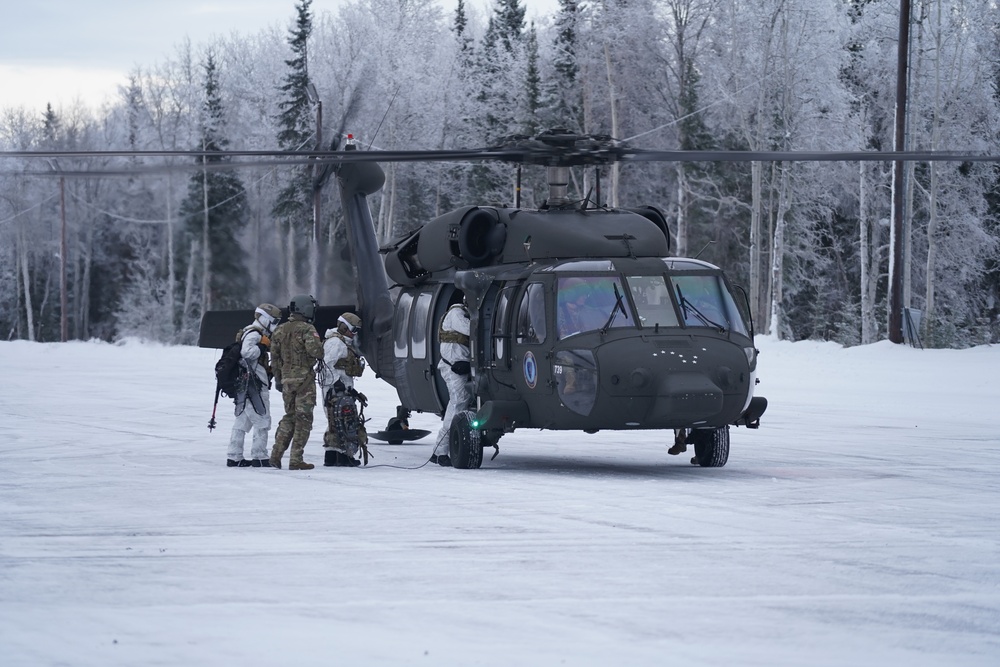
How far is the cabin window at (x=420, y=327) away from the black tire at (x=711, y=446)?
3.35 meters

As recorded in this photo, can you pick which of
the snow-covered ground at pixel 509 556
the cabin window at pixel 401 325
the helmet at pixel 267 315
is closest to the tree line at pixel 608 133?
the cabin window at pixel 401 325

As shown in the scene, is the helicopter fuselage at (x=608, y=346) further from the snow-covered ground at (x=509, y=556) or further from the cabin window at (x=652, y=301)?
the snow-covered ground at (x=509, y=556)

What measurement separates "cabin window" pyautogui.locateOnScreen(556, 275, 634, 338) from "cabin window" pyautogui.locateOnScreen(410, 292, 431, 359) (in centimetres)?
266

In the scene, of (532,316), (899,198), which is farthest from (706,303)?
(899,198)

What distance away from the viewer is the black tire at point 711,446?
14.6 metres

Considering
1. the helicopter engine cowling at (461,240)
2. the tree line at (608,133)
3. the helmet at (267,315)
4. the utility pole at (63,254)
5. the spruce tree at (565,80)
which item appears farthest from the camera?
the utility pole at (63,254)

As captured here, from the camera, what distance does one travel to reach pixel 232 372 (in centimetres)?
1462

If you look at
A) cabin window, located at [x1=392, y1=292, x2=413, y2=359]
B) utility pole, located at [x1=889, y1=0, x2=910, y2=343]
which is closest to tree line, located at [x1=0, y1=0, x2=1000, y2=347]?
utility pole, located at [x1=889, y1=0, x2=910, y2=343]

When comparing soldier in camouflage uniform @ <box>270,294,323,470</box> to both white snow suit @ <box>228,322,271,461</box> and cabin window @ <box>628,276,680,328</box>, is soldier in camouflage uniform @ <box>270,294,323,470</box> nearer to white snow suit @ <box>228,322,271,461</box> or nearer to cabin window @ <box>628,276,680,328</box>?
white snow suit @ <box>228,322,271,461</box>

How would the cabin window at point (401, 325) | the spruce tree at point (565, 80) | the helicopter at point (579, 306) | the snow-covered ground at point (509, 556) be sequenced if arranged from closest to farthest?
the snow-covered ground at point (509, 556) < the helicopter at point (579, 306) < the cabin window at point (401, 325) < the spruce tree at point (565, 80)

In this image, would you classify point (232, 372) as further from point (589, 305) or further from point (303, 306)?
point (589, 305)

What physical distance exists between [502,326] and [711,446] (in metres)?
2.60

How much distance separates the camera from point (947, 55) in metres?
47.5

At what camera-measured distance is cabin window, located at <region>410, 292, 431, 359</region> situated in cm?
1599
